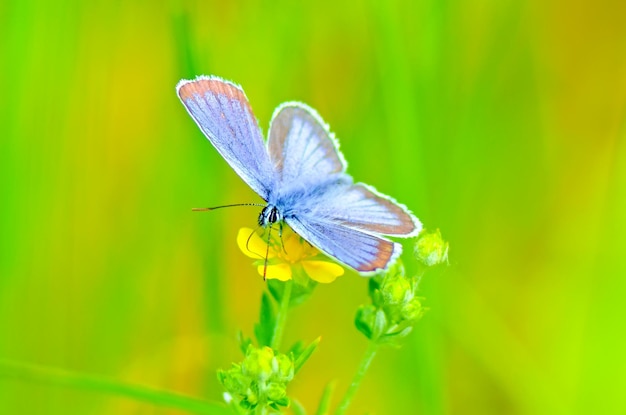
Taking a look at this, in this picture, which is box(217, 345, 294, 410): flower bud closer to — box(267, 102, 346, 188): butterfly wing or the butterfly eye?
the butterfly eye

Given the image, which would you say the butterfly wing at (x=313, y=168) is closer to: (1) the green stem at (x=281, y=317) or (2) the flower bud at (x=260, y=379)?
(1) the green stem at (x=281, y=317)

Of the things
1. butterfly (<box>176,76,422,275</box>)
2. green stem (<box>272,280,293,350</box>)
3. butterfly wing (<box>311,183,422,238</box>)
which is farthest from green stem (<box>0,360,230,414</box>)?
butterfly wing (<box>311,183,422,238</box>)

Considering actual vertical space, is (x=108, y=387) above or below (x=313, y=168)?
below

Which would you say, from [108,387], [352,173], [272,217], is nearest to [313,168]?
[272,217]

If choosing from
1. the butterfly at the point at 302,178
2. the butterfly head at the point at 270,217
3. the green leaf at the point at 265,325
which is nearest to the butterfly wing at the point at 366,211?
the butterfly at the point at 302,178

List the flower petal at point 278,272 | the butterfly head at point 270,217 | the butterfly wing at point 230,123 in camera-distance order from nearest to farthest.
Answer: the flower petal at point 278,272
the butterfly wing at point 230,123
the butterfly head at point 270,217

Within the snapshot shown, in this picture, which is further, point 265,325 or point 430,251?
point 430,251

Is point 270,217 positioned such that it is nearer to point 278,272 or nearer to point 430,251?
point 278,272
